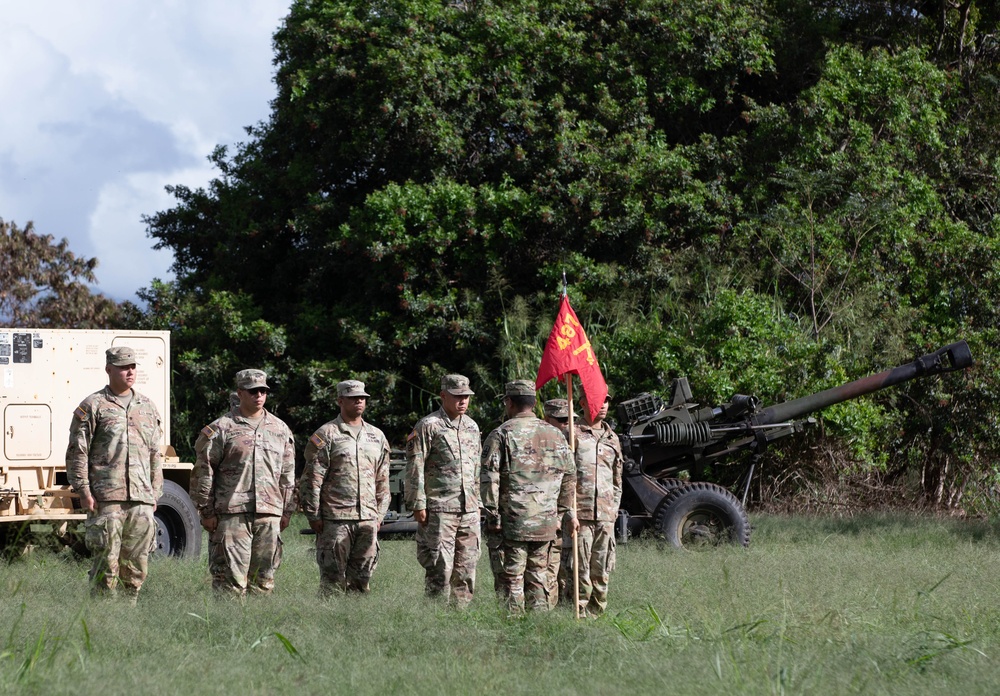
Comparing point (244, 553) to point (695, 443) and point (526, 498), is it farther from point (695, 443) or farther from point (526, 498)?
point (695, 443)

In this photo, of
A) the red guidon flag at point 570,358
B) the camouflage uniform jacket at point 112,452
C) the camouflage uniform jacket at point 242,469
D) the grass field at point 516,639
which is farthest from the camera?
the red guidon flag at point 570,358

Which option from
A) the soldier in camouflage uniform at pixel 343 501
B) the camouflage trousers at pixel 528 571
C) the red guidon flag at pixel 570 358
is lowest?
the camouflage trousers at pixel 528 571

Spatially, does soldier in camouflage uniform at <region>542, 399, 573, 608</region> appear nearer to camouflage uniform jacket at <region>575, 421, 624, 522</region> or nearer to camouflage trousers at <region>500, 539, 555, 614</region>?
camouflage trousers at <region>500, 539, 555, 614</region>

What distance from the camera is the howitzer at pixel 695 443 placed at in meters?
12.5

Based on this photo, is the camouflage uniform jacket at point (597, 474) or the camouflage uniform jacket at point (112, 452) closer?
the camouflage uniform jacket at point (112, 452)

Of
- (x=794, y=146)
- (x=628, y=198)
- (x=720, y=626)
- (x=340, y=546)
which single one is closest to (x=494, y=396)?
(x=628, y=198)

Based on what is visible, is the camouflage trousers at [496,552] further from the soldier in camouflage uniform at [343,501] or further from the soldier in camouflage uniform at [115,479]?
the soldier in camouflage uniform at [115,479]

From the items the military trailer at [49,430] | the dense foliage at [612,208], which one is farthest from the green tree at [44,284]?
the military trailer at [49,430]

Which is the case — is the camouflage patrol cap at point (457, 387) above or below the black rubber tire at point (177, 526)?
above

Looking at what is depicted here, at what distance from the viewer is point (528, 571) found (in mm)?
8227

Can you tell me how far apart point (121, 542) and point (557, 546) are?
297cm

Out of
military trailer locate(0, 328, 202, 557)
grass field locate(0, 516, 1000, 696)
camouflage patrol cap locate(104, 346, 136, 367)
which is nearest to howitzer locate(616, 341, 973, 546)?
grass field locate(0, 516, 1000, 696)

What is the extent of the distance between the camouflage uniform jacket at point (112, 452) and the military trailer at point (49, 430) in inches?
112

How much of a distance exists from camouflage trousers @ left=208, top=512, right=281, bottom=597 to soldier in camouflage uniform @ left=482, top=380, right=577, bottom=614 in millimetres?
1549
